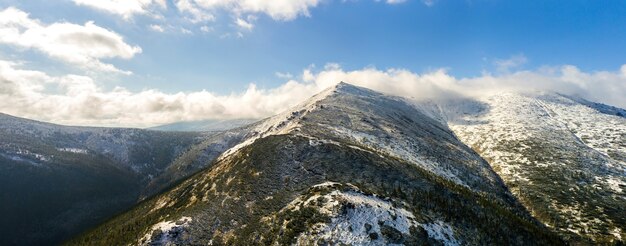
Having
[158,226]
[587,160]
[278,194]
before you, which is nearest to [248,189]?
[278,194]

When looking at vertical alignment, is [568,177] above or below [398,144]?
below

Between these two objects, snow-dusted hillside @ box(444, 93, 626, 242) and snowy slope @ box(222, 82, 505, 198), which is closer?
snow-dusted hillside @ box(444, 93, 626, 242)

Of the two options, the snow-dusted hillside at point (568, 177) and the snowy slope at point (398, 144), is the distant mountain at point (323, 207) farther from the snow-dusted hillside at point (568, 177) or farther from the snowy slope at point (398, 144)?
the snow-dusted hillside at point (568, 177)

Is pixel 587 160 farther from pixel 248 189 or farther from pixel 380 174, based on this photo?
pixel 248 189

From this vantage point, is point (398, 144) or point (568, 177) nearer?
point (568, 177)

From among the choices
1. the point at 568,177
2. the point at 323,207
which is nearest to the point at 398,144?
the point at 568,177

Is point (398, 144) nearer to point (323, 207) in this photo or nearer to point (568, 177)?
point (568, 177)

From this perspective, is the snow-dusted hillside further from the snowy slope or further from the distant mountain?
the snowy slope

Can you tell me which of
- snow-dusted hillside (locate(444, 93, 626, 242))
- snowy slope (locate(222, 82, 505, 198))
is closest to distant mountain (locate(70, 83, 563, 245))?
snowy slope (locate(222, 82, 505, 198))

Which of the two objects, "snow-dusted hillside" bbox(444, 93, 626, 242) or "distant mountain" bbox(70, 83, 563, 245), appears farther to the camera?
"snow-dusted hillside" bbox(444, 93, 626, 242)

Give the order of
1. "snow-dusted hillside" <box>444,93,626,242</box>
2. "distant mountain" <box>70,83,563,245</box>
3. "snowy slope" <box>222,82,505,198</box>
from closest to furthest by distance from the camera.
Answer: "distant mountain" <box>70,83,563,245</box> < "snow-dusted hillside" <box>444,93,626,242</box> < "snowy slope" <box>222,82,505,198</box>

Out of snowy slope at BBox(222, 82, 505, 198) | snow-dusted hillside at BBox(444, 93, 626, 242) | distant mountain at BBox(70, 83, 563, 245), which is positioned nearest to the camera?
distant mountain at BBox(70, 83, 563, 245)
